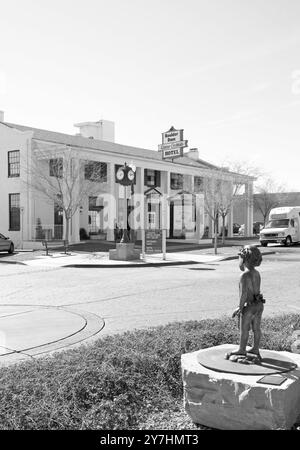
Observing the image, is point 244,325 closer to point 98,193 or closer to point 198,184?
point 98,193

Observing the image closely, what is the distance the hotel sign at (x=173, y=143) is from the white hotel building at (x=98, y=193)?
2587 mm

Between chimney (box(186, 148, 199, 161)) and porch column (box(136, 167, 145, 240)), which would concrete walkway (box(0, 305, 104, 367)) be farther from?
chimney (box(186, 148, 199, 161))

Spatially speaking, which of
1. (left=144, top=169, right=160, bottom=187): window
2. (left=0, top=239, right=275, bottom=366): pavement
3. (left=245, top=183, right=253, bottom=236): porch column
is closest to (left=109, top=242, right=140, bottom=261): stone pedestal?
(left=0, top=239, right=275, bottom=366): pavement

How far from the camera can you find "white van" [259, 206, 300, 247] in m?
31.7

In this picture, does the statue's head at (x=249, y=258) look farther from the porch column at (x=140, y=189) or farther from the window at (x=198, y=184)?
the window at (x=198, y=184)

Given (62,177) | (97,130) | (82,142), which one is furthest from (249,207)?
(62,177)

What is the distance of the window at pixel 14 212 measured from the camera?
32.5 m

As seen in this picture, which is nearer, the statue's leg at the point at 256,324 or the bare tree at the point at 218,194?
the statue's leg at the point at 256,324

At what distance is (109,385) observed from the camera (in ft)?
13.7

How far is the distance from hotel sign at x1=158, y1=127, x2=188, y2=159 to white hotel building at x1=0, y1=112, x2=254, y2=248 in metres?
2.59

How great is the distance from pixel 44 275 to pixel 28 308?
6.63m

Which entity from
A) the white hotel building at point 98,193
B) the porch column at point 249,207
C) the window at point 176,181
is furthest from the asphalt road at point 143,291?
the porch column at point 249,207
